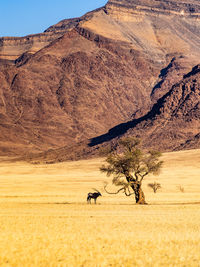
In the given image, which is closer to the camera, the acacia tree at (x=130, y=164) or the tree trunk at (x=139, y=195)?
the acacia tree at (x=130, y=164)

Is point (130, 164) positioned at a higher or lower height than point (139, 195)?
higher

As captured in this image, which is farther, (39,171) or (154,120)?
(154,120)

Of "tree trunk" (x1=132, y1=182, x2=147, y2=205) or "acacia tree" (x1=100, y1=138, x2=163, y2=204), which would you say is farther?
"tree trunk" (x1=132, y1=182, x2=147, y2=205)

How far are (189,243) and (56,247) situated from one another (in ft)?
15.7

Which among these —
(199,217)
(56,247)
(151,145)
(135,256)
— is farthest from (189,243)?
(151,145)

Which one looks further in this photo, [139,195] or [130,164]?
[139,195]

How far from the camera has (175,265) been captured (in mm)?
12984

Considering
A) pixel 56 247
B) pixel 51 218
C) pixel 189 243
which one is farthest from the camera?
pixel 51 218

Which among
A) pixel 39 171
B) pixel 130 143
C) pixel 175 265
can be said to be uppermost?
pixel 39 171

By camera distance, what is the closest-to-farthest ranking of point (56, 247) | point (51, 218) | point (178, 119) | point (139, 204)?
point (56, 247) < point (51, 218) < point (139, 204) < point (178, 119)

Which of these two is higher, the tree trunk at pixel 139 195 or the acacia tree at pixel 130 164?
the acacia tree at pixel 130 164

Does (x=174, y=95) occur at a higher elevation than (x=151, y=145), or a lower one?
higher

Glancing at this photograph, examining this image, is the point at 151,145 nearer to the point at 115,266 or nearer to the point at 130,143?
the point at 130,143

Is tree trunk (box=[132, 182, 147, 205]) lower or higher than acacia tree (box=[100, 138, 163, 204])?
lower
